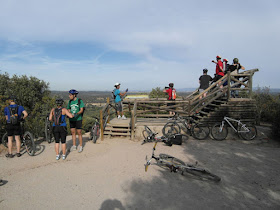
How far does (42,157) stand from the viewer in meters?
6.28

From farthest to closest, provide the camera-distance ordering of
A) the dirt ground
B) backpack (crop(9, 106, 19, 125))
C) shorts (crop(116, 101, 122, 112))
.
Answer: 1. shorts (crop(116, 101, 122, 112))
2. backpack (crop(9, 106, 19, 125))
3. the dirt ground

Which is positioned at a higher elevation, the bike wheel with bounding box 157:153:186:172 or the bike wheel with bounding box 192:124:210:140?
the bike wheel with bounding box 192:124:210:140

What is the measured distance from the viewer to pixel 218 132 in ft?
27.6

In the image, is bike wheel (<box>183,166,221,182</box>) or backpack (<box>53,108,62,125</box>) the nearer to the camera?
bike wheel (<box>183,166,221,182</box>)

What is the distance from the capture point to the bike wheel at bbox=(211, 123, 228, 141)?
27.2 feet

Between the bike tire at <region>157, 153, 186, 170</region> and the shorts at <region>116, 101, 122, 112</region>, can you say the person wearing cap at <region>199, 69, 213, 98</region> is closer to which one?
the shorts at <region>116, 101, 122, 112</region>

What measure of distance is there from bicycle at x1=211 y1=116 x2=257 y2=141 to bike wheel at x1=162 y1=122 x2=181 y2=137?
5.56ft

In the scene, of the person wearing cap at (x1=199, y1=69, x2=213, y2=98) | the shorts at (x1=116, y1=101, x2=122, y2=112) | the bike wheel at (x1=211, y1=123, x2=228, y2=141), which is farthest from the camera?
the person wearing cap at (x1=199, y1=69, x2=213, y2=98)

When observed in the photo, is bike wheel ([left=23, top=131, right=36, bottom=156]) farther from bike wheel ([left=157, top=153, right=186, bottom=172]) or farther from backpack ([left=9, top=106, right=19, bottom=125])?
bike wheel ([left=157, top=153, right=186, bottom=172])

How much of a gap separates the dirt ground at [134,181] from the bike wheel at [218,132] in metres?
1.21

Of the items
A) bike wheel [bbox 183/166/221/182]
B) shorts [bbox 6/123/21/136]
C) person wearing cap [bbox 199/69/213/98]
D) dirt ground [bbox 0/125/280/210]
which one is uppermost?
person wearing cap [bbox 199/69/213/98]

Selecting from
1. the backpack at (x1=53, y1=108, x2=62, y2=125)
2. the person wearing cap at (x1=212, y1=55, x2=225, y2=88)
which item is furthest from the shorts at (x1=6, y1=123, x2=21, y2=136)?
the person wearing cap at (x1=212, y1=55, x2=225, y2=88)

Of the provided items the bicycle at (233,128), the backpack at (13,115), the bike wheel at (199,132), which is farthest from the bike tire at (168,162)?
the backpack at (13,115)

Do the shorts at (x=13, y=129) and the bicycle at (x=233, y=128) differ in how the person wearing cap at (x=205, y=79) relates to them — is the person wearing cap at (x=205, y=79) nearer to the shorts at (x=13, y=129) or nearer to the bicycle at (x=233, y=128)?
the bicycle at (x=233, y=128)
